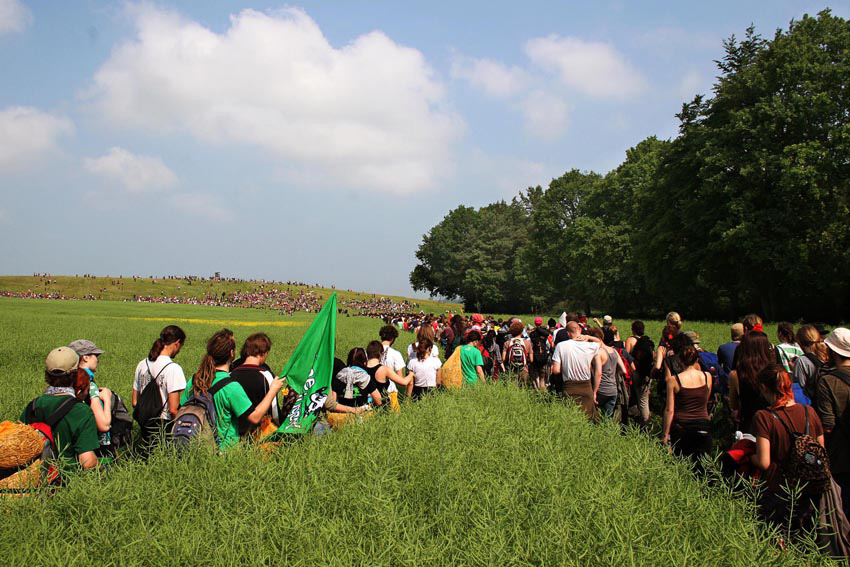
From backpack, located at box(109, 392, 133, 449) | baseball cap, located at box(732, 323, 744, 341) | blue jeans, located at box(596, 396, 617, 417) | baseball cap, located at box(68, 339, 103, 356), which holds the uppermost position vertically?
baseball cap, located at box(732, 323, 744, 341)

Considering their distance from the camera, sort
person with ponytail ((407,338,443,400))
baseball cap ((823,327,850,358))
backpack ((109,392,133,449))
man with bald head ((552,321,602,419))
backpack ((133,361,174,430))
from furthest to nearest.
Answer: person with ponytail ((407,338,443,400))
man with bald head ((552,321,602,419))
backpack ((133,361,174,430))
backpack ((109,392,133,449))
baseball cap ((823,327,850,358))

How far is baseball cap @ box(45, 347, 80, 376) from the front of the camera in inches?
161

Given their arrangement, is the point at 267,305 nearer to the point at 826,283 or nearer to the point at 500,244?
the point at 500,244

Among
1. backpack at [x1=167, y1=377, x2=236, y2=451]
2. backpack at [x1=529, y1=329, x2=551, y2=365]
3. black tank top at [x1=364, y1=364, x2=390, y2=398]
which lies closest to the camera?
backpack at [x1=167, y1=377, x2=236, y2=451]

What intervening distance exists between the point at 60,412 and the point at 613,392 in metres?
6.99

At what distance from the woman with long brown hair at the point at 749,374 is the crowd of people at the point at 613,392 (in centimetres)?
1

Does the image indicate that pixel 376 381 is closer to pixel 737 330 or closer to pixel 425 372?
pixel 425 372

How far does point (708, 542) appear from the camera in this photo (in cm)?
351

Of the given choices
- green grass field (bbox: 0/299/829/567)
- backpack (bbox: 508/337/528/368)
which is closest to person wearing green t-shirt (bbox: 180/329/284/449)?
green grass field (bbox: 0/299/829/567)

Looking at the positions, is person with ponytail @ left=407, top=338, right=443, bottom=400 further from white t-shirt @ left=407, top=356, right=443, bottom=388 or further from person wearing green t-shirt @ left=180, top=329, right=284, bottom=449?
person wearing green t-shirt @ left=180, top=329, right=284, bottom=449

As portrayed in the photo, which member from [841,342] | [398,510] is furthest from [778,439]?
[398,510]

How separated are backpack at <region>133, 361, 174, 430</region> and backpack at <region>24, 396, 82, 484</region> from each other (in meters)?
1.34

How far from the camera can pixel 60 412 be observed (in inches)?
159

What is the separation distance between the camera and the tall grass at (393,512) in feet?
10.7
